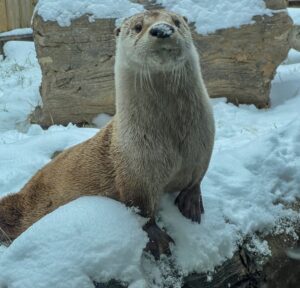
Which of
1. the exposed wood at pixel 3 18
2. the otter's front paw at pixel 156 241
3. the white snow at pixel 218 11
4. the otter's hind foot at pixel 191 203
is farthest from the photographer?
the exposed wood at pixel 3 18

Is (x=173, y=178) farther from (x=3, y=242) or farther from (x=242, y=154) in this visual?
(x=3, y=242)

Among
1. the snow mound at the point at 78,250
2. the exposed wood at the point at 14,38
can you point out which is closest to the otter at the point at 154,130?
the snow mound at the point at 78,250

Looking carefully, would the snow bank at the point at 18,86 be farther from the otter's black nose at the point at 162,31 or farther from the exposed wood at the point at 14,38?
the otter's black nose at the point at 162,31

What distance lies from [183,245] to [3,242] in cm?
106

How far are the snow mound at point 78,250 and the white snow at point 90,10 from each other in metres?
2.57

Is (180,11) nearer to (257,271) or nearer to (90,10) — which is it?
→ (90,10)

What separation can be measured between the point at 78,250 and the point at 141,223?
0.33m

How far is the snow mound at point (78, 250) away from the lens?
2.41 m

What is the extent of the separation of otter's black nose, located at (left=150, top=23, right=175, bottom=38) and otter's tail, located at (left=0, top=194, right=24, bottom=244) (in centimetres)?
141

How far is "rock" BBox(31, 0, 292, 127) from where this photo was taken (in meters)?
4.90

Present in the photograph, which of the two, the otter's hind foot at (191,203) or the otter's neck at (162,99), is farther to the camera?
the otter's hind foot at (191,203)

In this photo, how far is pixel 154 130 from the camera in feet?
8.68

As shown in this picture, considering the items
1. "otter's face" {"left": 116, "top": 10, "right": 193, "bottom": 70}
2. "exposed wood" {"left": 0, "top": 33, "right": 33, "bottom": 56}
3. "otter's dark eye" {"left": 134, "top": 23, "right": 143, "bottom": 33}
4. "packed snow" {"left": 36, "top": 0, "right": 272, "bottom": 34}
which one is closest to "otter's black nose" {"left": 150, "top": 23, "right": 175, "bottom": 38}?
"otter's face" {"left": 116, "top": 10, "right": 193, "bottom": 70}

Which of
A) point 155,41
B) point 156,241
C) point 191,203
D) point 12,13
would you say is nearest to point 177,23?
point 155,41
